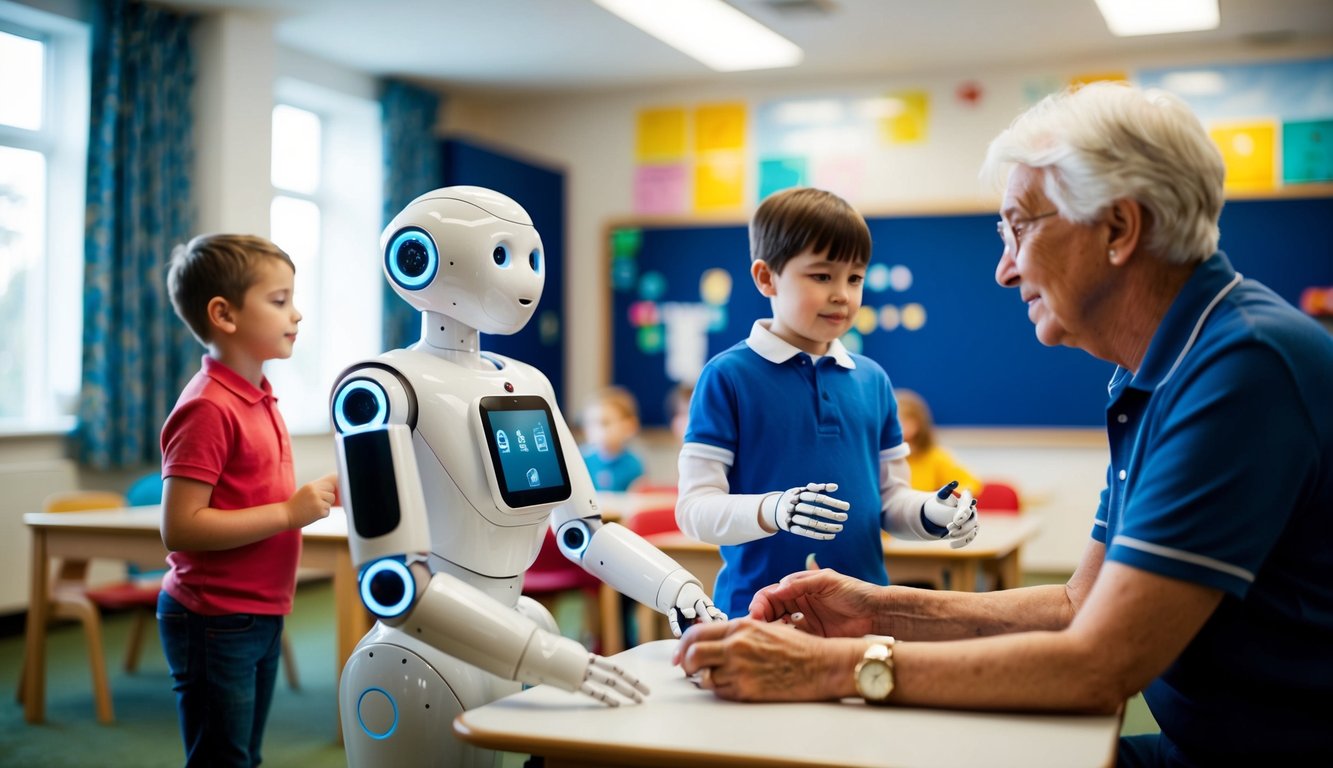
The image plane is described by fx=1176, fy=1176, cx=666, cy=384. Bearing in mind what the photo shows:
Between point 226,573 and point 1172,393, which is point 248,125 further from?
point 1172,393

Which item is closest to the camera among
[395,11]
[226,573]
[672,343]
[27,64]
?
[226,573]

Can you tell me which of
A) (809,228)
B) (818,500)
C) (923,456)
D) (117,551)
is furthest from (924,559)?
(117,551)

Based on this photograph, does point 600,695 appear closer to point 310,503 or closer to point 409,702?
point 409,702

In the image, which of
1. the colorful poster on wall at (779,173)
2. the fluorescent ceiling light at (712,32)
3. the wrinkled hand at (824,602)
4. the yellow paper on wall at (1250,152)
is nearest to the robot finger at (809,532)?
the wrinkled hand at (824,602)

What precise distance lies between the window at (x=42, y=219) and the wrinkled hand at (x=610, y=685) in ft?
15.3

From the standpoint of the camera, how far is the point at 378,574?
1.42 metres

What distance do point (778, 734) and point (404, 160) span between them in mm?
6226

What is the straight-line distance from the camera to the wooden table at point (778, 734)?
1.12 meters

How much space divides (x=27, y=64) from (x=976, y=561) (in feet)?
15.2

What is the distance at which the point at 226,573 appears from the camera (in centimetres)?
215

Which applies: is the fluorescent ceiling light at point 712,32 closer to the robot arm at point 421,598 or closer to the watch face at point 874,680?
the robot arm at point 421,598

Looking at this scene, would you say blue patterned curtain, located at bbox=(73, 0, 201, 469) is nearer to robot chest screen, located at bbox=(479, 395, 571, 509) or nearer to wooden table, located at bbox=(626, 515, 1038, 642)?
wooden table, located at bbox=(626, 515, 1038, 642)

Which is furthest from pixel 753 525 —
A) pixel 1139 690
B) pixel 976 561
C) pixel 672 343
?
pixel 672 343

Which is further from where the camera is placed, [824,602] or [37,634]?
[37,634]
